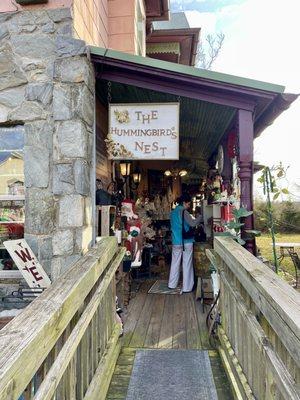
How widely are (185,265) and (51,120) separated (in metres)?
3.13

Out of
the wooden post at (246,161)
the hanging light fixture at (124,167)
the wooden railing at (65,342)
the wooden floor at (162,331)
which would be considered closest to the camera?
the wooden railing at (65,342)

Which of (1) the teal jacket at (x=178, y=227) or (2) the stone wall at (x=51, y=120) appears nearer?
(2) the stone wall at (x=51, y=120)

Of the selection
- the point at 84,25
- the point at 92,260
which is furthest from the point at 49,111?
the point at 92,260

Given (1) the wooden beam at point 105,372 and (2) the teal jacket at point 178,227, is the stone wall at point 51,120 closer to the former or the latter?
(1) the wooden beam at point 105,372

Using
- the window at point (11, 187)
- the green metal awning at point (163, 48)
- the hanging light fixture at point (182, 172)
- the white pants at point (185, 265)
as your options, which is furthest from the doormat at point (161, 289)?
the green metal awning at point (163, 48)

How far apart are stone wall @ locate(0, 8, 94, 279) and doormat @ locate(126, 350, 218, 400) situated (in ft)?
4.40

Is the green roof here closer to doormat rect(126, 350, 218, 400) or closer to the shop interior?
the shop interior

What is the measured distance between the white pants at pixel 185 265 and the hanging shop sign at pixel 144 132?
83.6 inches

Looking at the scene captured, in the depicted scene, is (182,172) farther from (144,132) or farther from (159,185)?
(144,132)

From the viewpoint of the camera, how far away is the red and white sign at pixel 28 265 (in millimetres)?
4090

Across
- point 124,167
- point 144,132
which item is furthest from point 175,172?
point 144,132

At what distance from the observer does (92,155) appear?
14.6 feet

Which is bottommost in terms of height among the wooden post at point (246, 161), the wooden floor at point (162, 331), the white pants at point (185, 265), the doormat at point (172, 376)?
the doormat at point (172, 376)

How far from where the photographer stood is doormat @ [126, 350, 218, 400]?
2.89 m
